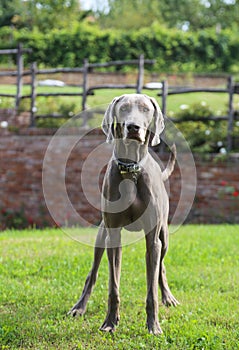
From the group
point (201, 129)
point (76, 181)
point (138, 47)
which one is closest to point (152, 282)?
point (76, 181)

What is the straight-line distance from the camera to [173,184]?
12.4 m

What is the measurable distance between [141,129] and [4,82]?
20.0 meters

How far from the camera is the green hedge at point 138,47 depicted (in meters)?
24.5

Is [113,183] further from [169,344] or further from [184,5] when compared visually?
[184,5]

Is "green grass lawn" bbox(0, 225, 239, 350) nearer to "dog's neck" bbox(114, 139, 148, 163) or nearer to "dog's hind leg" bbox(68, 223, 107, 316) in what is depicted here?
"dog's hind leg" bbox(68, 223, 107, 316)

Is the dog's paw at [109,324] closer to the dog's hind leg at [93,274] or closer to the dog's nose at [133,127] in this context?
the dog's hind leg at [93,274]

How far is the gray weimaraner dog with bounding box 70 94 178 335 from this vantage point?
14.8ft

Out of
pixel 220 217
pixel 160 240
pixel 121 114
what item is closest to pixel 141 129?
pixel 121 114

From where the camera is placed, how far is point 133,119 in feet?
14.3

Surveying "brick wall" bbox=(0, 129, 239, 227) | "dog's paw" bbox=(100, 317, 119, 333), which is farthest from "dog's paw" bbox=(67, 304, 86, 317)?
"brick wall" bbox=(0, 129, 239, 227)

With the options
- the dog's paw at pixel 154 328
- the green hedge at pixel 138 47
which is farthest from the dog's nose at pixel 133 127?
the green hedge at pixel 138 47

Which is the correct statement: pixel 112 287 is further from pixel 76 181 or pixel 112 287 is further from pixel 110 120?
pixel 76 181

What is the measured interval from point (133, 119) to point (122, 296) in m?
2.29

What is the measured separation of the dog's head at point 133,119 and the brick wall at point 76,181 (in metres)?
7.65
